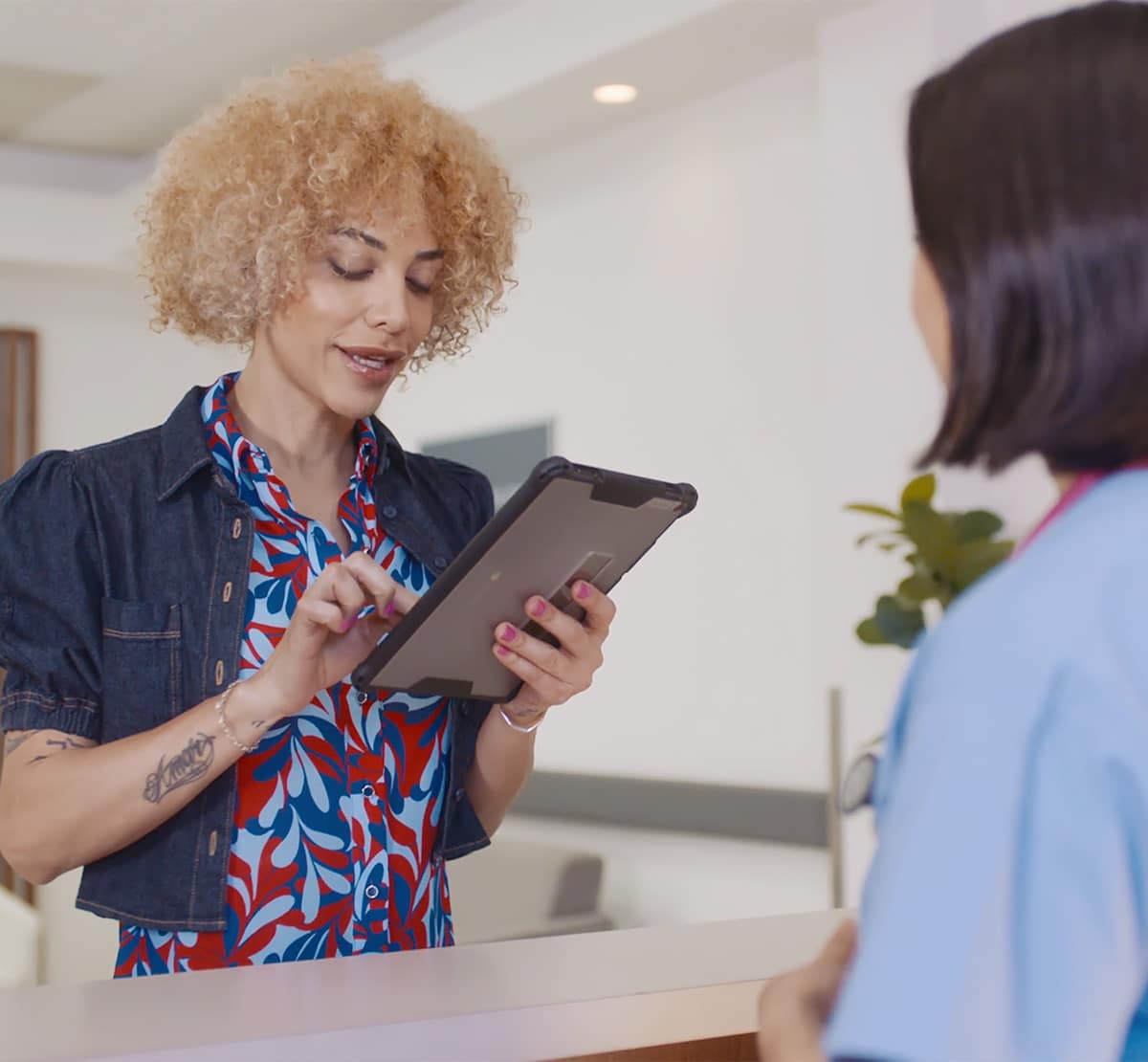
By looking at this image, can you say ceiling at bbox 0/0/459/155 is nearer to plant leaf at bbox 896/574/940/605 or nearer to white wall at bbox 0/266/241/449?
white wall at bbox 0/266/241/449

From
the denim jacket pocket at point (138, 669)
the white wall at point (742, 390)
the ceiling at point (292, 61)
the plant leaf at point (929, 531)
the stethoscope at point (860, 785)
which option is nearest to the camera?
the stethoscope at point (860, 785)

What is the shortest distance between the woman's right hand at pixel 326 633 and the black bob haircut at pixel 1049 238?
2.72 ft

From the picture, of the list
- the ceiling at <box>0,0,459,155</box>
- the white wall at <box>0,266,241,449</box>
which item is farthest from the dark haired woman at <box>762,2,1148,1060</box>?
the white wall at <box>0,266,241,449</box>

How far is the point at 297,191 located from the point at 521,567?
0.58 m

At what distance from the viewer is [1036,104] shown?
657 millimetres

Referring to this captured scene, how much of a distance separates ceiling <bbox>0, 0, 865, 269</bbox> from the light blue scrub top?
10.8 feet

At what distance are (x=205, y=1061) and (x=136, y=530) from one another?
2.53ft

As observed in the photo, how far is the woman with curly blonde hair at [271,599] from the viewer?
4.87 feet

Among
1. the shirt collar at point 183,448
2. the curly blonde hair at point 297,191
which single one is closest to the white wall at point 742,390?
the curly blonde hair at point 297,191

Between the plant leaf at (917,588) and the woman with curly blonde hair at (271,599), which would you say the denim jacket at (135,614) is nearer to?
the woman with curly blonde hair at (271,599)

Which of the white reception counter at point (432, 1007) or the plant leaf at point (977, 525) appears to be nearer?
the white reception counter at point (432, 1007)

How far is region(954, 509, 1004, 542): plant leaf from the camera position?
3055 mm

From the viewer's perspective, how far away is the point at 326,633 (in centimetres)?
144

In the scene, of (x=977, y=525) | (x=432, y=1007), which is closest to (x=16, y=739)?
(x=432, y=1007)
